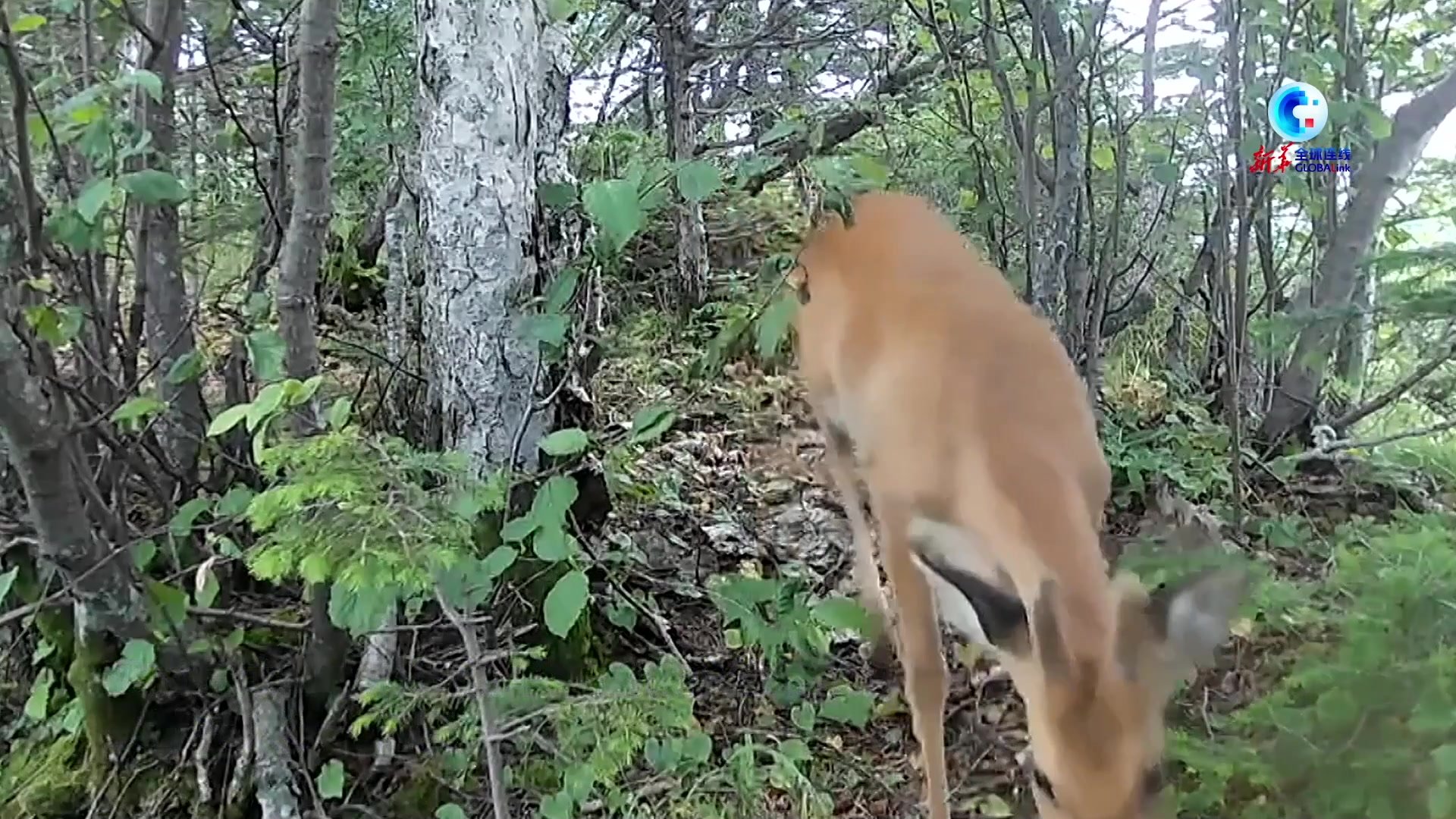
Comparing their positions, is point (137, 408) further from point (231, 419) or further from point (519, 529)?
point (519, 529)

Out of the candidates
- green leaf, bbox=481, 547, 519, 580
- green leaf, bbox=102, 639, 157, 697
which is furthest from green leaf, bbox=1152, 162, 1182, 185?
green leaf, bbox=102, 639, 157, 697

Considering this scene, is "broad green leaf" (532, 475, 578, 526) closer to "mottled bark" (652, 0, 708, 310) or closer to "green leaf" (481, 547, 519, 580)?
"green leaf" (481, 547, 519, 580)

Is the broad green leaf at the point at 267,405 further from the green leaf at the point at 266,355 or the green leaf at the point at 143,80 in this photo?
the green leaf at the point at 143,80

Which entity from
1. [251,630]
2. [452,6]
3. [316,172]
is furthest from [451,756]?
[452,6]

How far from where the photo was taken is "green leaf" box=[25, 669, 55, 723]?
95.7 inches

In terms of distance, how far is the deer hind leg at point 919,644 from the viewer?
255cm

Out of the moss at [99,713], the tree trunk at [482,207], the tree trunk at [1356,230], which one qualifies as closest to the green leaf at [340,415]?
the tree trunk at [482,207]

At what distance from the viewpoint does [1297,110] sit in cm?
349

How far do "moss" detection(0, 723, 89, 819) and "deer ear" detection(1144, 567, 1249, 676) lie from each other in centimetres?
207

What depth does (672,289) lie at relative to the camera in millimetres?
4914

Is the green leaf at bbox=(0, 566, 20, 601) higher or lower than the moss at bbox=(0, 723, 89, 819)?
higher

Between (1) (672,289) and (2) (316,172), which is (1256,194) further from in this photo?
(2) (316,172)

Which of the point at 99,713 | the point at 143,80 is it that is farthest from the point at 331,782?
the point at 143,80

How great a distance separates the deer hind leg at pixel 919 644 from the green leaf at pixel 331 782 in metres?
1.17
